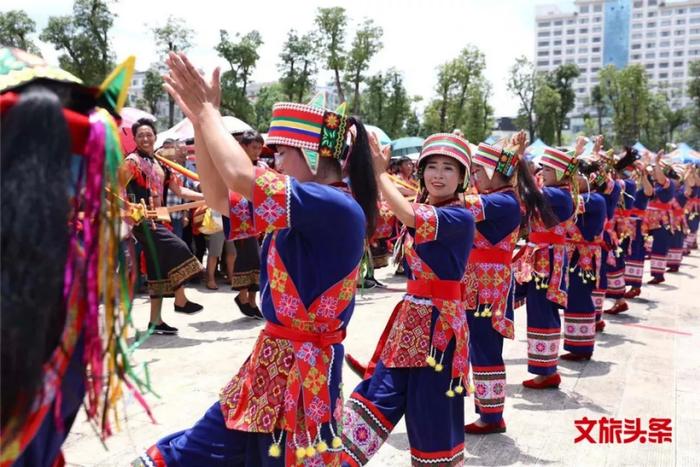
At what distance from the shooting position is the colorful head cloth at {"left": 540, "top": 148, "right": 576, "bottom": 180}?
5402 mm

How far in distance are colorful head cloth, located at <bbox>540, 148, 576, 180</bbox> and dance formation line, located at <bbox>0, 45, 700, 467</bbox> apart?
0.02m

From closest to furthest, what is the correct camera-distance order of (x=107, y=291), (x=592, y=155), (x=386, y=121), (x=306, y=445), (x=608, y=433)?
(x=107, y=291) < (x=306, y=445) < (x=608, y=433) < (x=592, y=155) < (x=386, y=121)

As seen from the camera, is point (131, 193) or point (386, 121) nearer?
point (131, 193)

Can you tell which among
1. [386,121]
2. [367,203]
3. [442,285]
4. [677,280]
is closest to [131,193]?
[442,285]

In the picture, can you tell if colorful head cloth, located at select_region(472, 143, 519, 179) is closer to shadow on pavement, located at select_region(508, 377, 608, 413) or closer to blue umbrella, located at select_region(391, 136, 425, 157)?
shadow on pavement, located at select_region(508, 377, 608, 413)

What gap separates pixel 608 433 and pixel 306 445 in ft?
9.58

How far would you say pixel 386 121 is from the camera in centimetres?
3647

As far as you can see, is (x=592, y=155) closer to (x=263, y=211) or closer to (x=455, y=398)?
(x=455, y=398)

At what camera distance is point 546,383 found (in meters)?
5.31

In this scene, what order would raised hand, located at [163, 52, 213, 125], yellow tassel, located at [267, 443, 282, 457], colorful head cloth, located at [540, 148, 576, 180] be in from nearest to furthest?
raised hand, located at [163, 52, 213, 125] < yellow tassel, located at [267, 443, 282, 457] < colorful head cloth, located at [540, 148, 576, 180]

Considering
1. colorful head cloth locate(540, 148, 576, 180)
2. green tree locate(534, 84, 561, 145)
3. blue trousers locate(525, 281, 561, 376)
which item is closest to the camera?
blue trousers locate(525, 281, 561, 376)

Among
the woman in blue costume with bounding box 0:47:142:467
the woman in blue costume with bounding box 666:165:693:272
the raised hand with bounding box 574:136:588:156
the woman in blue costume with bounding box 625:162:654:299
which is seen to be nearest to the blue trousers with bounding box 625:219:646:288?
the woman in blue costume with bounding box 625:162:654:299

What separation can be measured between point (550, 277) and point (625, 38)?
451ft

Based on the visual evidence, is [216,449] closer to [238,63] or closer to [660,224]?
[660,224]
